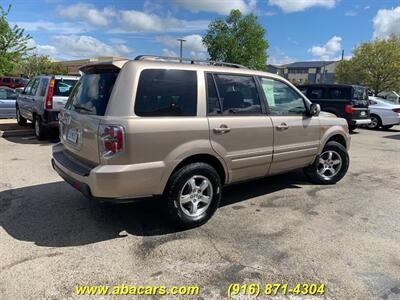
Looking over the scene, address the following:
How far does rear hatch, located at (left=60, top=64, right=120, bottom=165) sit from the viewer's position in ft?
10.7

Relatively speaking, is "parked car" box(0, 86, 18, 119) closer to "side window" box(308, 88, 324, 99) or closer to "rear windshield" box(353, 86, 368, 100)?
"side window" box(308, 88, 324, 99)

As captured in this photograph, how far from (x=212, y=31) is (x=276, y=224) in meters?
31.7

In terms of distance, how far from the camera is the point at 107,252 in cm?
319

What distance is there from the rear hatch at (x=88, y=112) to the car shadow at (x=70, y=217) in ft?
2.65

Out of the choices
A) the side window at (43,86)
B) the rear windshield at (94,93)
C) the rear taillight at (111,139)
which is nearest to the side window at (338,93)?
the side window at (43,86)

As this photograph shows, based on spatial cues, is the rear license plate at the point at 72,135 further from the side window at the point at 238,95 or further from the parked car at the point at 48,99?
the parked car at the point at 48,99

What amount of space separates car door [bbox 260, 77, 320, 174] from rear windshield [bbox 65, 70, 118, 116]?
6.73 feet

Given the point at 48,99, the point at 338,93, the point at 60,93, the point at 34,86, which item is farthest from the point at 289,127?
the point at 338,93

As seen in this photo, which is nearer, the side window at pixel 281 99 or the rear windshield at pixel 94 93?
the rear windshield at pixel 94 93

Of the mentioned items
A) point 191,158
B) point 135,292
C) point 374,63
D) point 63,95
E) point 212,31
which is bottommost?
point 135,292

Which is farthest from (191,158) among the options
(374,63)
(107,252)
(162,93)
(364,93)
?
(374,63)

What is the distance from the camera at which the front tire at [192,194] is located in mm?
3461

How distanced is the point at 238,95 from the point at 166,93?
1.07 m

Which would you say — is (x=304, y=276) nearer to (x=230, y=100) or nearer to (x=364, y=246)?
(x=364, y=246)
